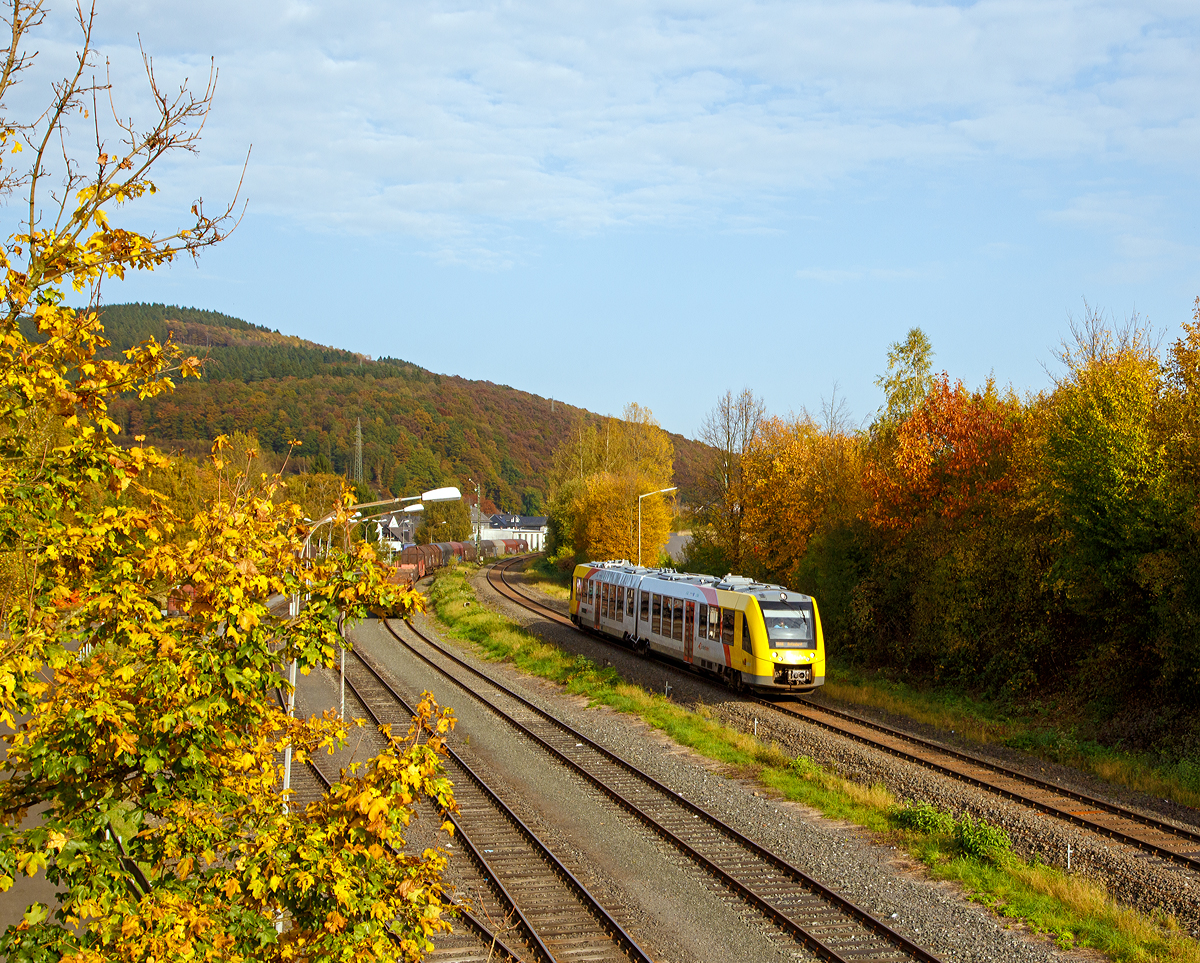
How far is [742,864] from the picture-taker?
12664 millimetres

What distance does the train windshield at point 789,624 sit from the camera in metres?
23.1

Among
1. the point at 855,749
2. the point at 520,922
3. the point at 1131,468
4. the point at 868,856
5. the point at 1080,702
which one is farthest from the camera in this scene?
the point at 1080,702

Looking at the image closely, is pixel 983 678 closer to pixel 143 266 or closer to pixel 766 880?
pixel 766 880

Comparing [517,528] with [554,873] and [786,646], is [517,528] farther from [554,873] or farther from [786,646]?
[554,873]

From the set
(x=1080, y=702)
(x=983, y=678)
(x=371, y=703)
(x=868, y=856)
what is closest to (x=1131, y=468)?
(x=1080, y=702)

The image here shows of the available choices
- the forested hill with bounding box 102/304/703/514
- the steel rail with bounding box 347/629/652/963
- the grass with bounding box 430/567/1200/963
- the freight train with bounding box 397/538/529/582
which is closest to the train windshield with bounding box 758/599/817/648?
the grass with bounding box 430/567/1200/963

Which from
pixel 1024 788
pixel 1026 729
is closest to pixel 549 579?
pixel 1026 729

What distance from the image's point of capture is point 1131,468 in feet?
65.7

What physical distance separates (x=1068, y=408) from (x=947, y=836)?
40.4 feet

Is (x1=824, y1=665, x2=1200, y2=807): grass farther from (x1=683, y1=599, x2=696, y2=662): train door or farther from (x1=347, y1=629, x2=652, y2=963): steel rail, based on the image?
(x1=347, y1=629, x2=652, y2=963): steel rail

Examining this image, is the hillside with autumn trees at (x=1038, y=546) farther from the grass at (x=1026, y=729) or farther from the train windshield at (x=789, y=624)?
the train windshield at (x=789, y=624)

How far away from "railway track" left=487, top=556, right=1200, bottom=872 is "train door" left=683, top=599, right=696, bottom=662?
355 cm

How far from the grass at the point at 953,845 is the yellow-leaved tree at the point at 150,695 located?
859 cm

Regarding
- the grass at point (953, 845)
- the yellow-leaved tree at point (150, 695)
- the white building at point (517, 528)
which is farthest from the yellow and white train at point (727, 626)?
the white building at point (517, 528)
